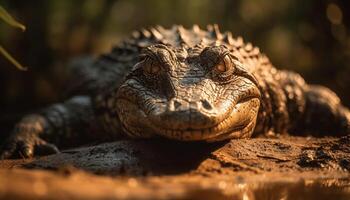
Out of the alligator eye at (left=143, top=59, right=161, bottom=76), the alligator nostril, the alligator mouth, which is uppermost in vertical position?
the alligator eye at (left=143, top=59, right=161, bottom=76)

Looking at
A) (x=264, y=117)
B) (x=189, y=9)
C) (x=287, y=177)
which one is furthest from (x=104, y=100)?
(x=189, y=9)

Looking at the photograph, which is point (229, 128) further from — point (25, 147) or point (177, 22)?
point (177, 22)

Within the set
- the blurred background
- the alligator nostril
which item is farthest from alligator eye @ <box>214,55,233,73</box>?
the blurred background

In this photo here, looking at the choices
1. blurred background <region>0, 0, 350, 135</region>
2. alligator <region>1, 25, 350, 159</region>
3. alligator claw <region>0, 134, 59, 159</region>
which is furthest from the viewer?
blurred background <region>0, 0, 350, 135</region>

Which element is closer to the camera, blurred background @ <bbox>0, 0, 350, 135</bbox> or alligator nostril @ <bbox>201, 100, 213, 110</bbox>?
alligator nostril @ <bbox>201, 100, 213, 110</bbox>

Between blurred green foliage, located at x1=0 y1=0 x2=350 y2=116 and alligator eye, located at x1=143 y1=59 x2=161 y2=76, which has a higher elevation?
blurred green foliage, located at x1=0 y1=0 x2=350 y2=116

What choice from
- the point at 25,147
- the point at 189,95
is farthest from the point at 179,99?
the point at 25,147

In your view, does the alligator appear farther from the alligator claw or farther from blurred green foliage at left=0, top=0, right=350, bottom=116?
blurred green foliage at left=0, top=0, right=350, bottom=116
